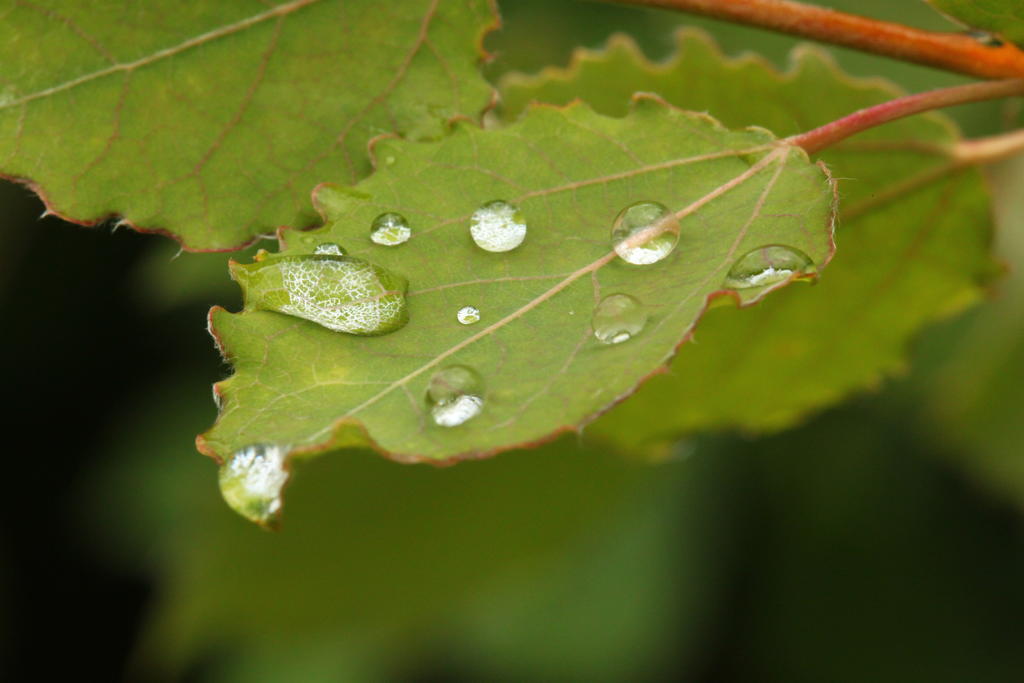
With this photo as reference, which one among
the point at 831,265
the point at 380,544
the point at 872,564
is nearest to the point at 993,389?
the point at 872,564

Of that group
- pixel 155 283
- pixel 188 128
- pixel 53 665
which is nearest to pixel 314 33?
pixel 188 128

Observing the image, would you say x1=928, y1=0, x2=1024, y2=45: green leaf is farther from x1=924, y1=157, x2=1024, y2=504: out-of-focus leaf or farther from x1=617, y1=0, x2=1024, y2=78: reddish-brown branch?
x1=924, y1=157, x2=1024, y2=504: out-of-focus leaf

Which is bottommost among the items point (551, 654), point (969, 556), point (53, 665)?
point (53, 665)

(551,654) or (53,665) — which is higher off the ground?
(551,654)

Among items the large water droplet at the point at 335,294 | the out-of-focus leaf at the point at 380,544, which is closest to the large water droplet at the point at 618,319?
the large water droplet at the point at 335,294

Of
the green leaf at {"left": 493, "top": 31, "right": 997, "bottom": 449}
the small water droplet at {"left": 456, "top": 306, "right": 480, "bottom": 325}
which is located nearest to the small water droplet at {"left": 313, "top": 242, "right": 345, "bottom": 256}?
the small water droplet at {"left": 456, "top": 306, "right": 480, "bottom": 325}

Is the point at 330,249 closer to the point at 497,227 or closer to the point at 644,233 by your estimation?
the point at 497,227

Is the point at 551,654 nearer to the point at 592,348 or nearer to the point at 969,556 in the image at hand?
the point at 969,556
